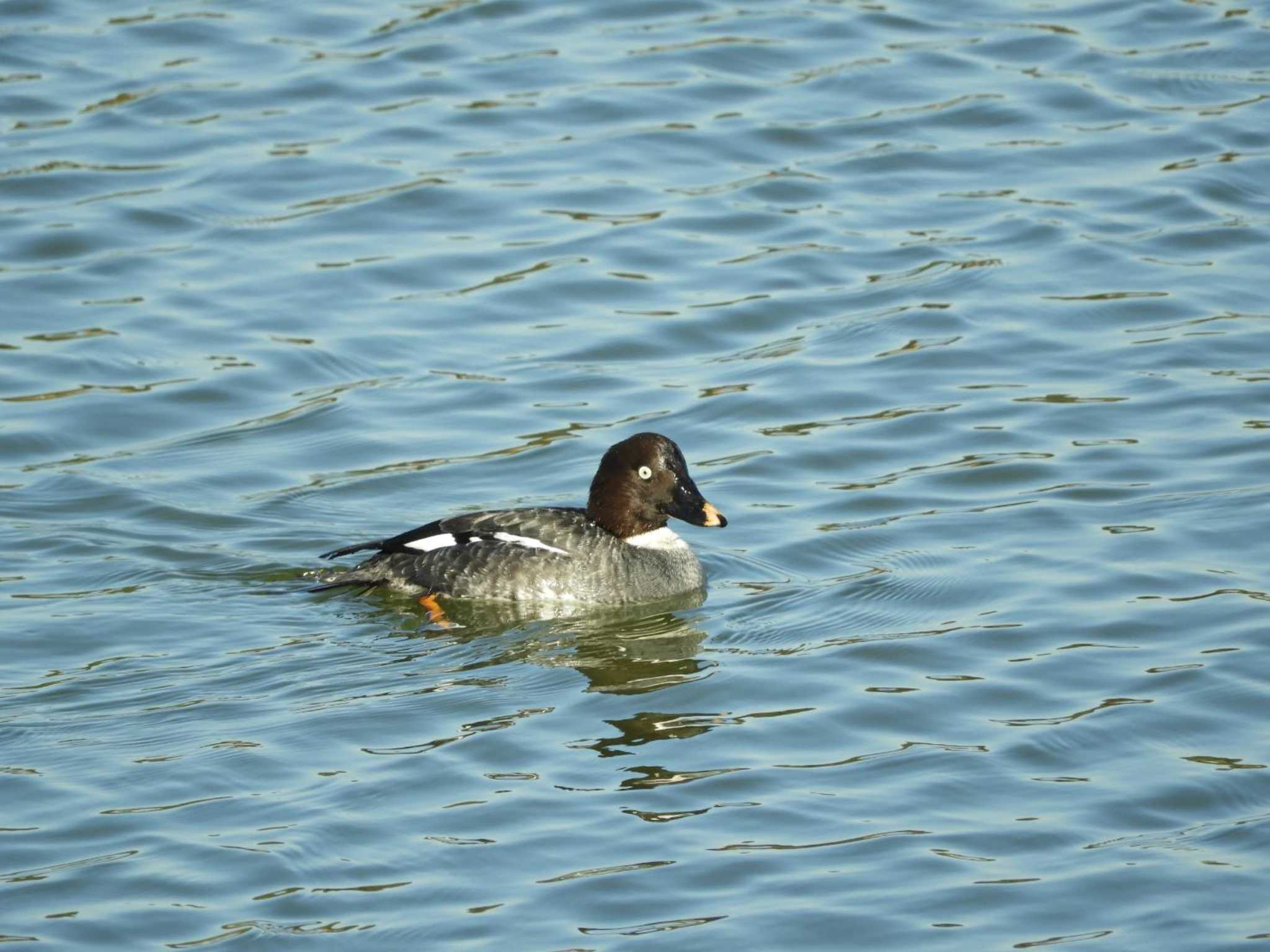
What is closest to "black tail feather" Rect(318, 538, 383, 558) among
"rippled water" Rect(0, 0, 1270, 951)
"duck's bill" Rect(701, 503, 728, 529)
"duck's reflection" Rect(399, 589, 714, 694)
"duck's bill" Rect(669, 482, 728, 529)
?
"rippled water" Rect(0, 0, 1270, 951)

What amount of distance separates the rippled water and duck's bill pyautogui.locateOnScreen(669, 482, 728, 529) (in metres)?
0.41

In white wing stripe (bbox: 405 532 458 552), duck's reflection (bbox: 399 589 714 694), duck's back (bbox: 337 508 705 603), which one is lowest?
duck's reflection (bbox: 399 589 714 694)

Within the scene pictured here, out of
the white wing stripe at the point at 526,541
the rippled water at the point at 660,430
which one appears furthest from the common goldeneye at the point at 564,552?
the rippled water at the point at 660,430

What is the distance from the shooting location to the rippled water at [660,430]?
8203 mm

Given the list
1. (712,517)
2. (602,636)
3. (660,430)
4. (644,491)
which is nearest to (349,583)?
(602,636)

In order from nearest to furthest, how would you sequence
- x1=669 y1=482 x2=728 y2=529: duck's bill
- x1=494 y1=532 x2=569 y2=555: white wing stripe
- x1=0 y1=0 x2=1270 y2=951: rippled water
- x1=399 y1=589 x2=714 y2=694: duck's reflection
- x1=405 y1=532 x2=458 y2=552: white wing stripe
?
x1=0 y1=0 x2=1270 y2=951: rippled water < x1=399 y1=589 x2=714 y2=694: duck's reflection < x1=405 y1=532 x2=458 y2=552: white wing stripe < x1=494 y1=532 x2=569 y2=555: white wing stripe < x1=669 y1=482 x2=728 y2=529: duck's bill

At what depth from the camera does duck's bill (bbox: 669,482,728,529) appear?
11.6 meters

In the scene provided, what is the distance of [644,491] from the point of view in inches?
465

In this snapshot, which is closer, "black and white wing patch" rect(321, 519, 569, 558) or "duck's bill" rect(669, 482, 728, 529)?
"black and white wing patch" rect(321, 519, 569, 558)

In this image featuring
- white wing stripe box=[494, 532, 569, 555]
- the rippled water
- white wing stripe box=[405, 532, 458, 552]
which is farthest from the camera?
white wing stripe box=[494, 532, 569, 555]

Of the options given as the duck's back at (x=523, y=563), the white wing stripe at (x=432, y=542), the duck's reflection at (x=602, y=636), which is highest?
the white wing stripe at (x=432, y=542)

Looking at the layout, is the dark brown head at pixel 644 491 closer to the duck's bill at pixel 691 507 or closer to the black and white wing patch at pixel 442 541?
the duck's bill at pixel 691 507

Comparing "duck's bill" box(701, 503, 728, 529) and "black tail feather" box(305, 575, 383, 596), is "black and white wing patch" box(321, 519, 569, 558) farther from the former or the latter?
"duck's bill" box(701, 503, 728, 529)

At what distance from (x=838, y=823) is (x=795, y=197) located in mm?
9243
